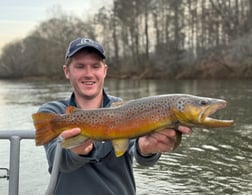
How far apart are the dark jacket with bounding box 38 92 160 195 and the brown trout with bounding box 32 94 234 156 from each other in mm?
282

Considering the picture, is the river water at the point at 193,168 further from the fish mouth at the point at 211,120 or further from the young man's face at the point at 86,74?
the fish mouth at the point at 211,120

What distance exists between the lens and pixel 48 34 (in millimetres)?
93938

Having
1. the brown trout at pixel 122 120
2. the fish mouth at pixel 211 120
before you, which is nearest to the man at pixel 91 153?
the brown trout at pixel 122 120

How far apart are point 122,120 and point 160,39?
228 ft

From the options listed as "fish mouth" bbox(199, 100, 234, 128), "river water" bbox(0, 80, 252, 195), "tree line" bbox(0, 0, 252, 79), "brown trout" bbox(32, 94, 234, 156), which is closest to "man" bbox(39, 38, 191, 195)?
"brown trout" bbox(32, 94, 234, 156)

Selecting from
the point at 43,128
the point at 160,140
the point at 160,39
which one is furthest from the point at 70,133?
the point at 160,39

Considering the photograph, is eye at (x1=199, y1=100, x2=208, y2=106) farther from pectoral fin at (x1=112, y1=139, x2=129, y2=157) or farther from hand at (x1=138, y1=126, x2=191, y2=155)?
pectoral fin at (x1=112, y1=139, x2=129, y2=157)

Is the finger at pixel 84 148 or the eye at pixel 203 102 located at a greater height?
the eye at pixel 203 102

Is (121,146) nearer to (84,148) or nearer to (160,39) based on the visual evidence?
(84,148)

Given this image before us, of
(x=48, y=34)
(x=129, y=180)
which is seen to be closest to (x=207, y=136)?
(x=129, y=180)

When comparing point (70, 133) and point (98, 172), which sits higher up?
point (70, 133)

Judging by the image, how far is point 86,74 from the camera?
3295mm

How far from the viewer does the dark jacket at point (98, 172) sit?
313 centimetres

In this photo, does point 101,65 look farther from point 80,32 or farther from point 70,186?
point 80,32
